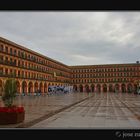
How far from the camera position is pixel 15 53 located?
6406cm

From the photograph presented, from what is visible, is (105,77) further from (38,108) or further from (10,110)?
(10,110)

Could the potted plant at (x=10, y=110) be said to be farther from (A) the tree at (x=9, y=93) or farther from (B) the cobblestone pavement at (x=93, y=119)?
(B) the cobblestone pavement at (x=93, y=119)

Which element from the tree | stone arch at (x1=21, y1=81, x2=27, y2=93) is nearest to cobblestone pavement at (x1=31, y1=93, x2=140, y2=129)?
the tree

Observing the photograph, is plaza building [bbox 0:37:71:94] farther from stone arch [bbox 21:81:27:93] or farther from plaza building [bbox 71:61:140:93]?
plaza building [bbox 71:61:140:93]

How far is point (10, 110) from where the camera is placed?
1166 cm

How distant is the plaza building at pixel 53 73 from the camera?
5969 centimetres

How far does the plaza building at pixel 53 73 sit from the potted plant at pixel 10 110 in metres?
16.0

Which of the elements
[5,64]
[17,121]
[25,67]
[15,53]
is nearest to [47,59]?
[25,67]

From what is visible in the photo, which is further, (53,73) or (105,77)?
(105,77)

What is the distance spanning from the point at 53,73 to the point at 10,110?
86167 millimetres

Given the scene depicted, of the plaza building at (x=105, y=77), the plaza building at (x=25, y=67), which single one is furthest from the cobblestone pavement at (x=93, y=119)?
the plaza building at (x=105, y=77)

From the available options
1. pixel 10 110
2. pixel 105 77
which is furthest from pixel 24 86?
pixel 105 77
